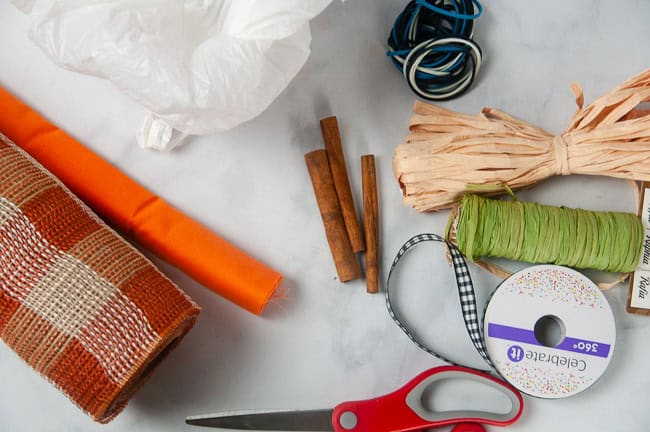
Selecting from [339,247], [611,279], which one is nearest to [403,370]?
[339,247]

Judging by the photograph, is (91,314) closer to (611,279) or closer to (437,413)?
(437,413)

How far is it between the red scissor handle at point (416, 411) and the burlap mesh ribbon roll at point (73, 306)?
0.74ft

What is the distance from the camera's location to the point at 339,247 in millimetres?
821

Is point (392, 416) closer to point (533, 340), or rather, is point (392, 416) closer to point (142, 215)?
point (533, 340)

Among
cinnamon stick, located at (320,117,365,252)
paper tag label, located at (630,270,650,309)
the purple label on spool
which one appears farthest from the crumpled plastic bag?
paper tag label, located at (630,270,650,309)

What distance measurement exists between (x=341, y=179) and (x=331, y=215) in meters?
0.05

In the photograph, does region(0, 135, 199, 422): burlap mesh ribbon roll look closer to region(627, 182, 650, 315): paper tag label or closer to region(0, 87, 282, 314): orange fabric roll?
region(0, 87, 282, 314): orange fabric roll

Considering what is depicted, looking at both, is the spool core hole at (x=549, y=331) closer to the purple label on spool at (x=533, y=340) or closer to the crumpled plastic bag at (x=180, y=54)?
the purple label on spool at (x=533, y=340)

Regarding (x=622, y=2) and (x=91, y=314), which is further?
(x=622, y=2)

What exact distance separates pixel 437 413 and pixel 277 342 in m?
0.21

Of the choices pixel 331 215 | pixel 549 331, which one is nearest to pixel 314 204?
pixel 331 215

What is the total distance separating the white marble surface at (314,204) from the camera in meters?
0.82

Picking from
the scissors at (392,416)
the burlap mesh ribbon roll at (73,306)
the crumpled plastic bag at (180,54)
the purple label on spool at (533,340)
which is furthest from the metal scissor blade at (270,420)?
the crumpled plastic bag at (180,54)

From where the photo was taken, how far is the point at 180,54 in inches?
29.4
